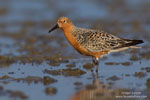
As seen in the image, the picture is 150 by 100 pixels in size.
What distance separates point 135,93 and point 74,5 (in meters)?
14.0

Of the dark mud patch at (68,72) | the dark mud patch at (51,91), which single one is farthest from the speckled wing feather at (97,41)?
the dark mud patch at (51,91)

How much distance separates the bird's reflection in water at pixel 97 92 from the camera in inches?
369

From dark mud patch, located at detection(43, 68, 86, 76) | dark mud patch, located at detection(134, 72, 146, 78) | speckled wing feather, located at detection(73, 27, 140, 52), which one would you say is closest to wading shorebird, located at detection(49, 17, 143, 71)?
speckled wing feather, located at detection(73, 27, 140, 52)

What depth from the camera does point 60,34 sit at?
57.1 feet

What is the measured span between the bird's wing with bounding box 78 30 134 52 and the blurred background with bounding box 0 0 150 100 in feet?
2.02

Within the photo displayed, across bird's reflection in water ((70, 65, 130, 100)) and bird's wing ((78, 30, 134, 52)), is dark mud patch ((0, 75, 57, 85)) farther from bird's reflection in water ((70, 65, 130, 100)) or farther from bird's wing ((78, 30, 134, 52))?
bird's wing ((78, 30, 134, 52))

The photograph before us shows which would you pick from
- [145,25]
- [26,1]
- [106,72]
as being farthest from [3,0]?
[106,72]

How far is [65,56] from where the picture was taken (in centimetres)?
1405

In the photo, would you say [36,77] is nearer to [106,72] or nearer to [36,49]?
[106,72]

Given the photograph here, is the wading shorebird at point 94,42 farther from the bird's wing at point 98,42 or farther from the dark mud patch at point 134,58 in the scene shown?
the dark mud patch at point 134,58

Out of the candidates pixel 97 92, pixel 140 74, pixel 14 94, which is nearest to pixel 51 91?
pixel 14 94

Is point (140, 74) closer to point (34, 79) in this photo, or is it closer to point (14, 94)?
point (34, 79)

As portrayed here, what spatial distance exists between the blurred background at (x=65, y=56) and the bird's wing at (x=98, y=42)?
24.2 inches

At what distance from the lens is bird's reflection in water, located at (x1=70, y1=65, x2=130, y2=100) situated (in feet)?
30.8
